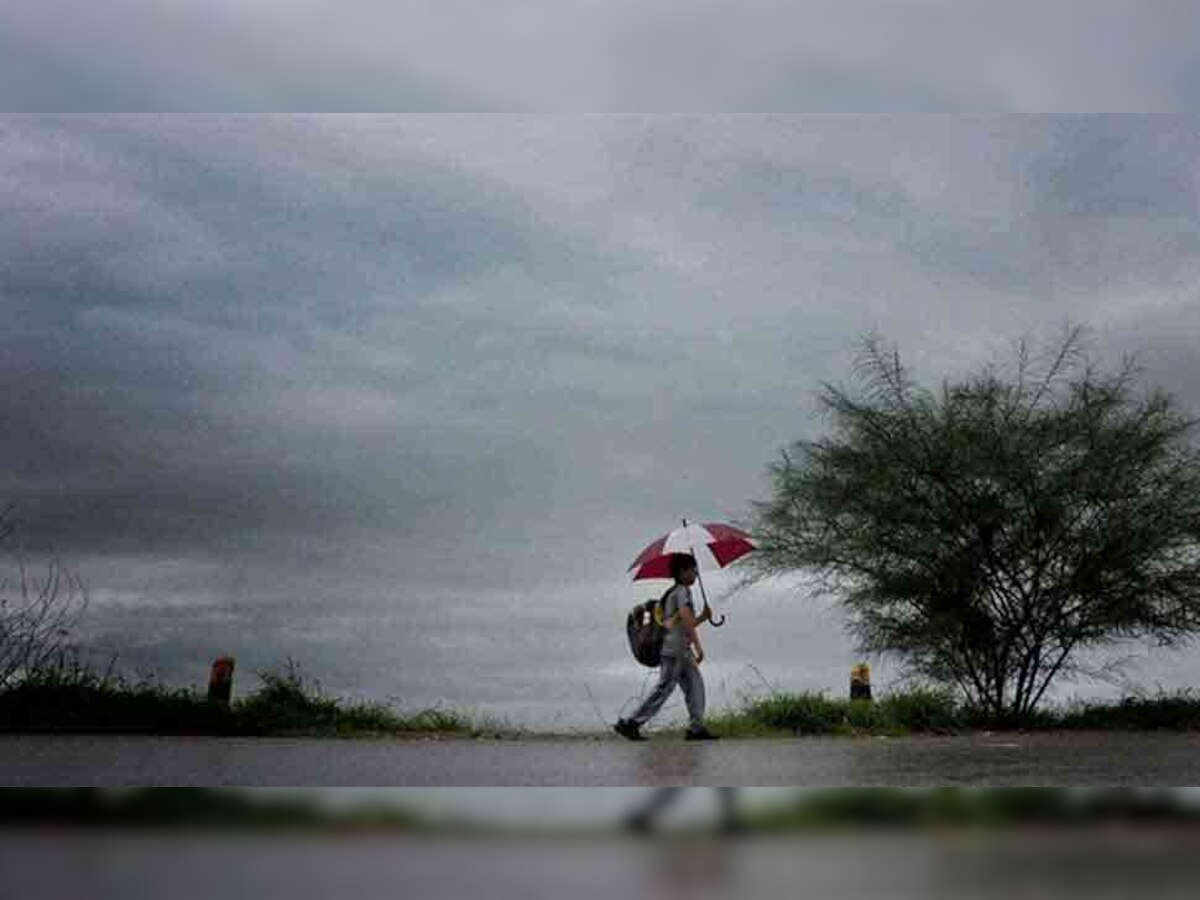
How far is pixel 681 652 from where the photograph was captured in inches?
416

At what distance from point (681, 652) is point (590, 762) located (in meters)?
1.70

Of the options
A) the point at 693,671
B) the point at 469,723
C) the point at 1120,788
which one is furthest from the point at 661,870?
the point at 469,723

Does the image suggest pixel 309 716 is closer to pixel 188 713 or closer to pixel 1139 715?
pixel 188 713

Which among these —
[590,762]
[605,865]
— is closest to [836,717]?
[590,762]

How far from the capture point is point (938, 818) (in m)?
6.81

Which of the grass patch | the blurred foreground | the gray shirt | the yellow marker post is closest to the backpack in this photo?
the gray shirt

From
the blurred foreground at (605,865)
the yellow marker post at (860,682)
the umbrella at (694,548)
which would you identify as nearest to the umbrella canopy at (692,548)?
the umbrella at (694,548)

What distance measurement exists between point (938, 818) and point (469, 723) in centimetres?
543

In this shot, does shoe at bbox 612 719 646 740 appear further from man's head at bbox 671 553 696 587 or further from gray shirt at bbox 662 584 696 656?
man's head at bbox 671 553 696 587

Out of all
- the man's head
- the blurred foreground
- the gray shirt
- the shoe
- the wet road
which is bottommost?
the blurred foreground

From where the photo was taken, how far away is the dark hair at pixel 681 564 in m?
10.7

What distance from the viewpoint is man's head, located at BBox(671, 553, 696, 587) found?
35.1ft

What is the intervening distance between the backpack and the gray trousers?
11 cm

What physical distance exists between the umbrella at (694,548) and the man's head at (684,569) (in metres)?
0.05
